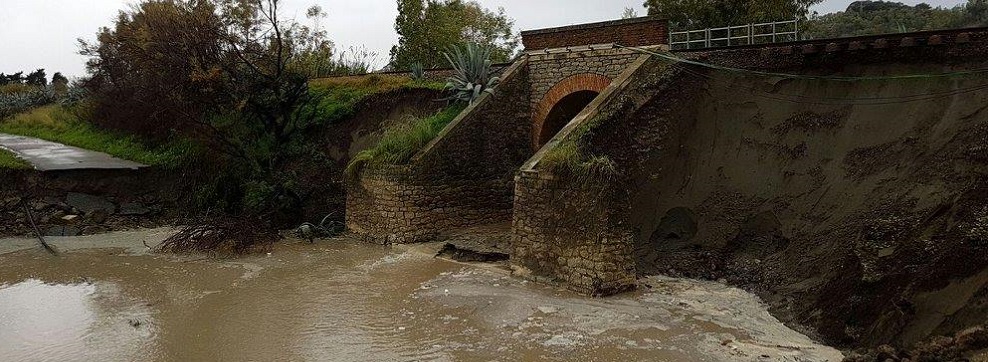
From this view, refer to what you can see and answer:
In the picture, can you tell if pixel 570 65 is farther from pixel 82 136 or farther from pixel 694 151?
pixel 82 136

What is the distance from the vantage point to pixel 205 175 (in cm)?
1526

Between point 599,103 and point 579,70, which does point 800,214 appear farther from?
point 579,70

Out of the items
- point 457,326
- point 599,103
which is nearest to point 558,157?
point 599,103

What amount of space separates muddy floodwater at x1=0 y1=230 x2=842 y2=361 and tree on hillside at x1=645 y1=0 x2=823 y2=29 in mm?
10931

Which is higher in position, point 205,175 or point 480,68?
point 480,68

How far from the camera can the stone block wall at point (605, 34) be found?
11.2m

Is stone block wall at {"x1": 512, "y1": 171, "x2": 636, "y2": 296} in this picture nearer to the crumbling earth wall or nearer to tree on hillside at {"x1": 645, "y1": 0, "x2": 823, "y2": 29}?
the crumbling earth wall

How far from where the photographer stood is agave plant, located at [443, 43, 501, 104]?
536 inches

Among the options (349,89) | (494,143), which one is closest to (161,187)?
(349,89)

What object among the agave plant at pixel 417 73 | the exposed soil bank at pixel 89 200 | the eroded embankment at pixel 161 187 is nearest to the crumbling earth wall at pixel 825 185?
the eroded embankment at pixel 161 187

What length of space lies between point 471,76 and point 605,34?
10.6ft

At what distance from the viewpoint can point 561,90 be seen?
12508 mm

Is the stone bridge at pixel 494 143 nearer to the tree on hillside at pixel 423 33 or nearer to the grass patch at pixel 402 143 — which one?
the grass patch at pixel 402 143

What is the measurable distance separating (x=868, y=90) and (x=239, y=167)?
12.1m
